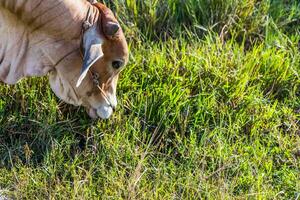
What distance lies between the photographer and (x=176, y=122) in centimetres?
559

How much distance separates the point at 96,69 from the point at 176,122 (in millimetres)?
692

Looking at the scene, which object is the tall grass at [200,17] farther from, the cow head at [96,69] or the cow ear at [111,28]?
the cow ear at [111,28]

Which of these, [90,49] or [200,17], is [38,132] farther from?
[200,17]

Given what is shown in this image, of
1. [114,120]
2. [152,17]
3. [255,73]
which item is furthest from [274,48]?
[114,120]

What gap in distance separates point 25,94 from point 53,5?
78 centimetres

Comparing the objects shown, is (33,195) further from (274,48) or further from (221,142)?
(274,48)

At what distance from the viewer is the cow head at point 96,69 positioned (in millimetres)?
5008

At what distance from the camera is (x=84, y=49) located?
5.00 metres

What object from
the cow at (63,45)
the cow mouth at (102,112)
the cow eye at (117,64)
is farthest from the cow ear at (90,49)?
the cow mouth at (102,112)

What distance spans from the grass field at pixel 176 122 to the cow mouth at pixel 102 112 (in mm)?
125

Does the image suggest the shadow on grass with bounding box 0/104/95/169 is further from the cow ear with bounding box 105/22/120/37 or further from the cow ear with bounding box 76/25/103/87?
the cow ear with bounding box 105/22/120/37

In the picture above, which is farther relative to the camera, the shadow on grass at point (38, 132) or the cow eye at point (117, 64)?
the shadow on grass at point (38, 132)

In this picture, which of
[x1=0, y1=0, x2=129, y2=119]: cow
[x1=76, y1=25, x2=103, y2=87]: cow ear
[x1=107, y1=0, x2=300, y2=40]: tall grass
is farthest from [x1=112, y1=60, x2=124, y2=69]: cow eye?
[x1=107, y1=0, x2=300, y2=40]: tall grass

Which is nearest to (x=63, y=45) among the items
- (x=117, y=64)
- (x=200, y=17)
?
(x=117, y=64)
